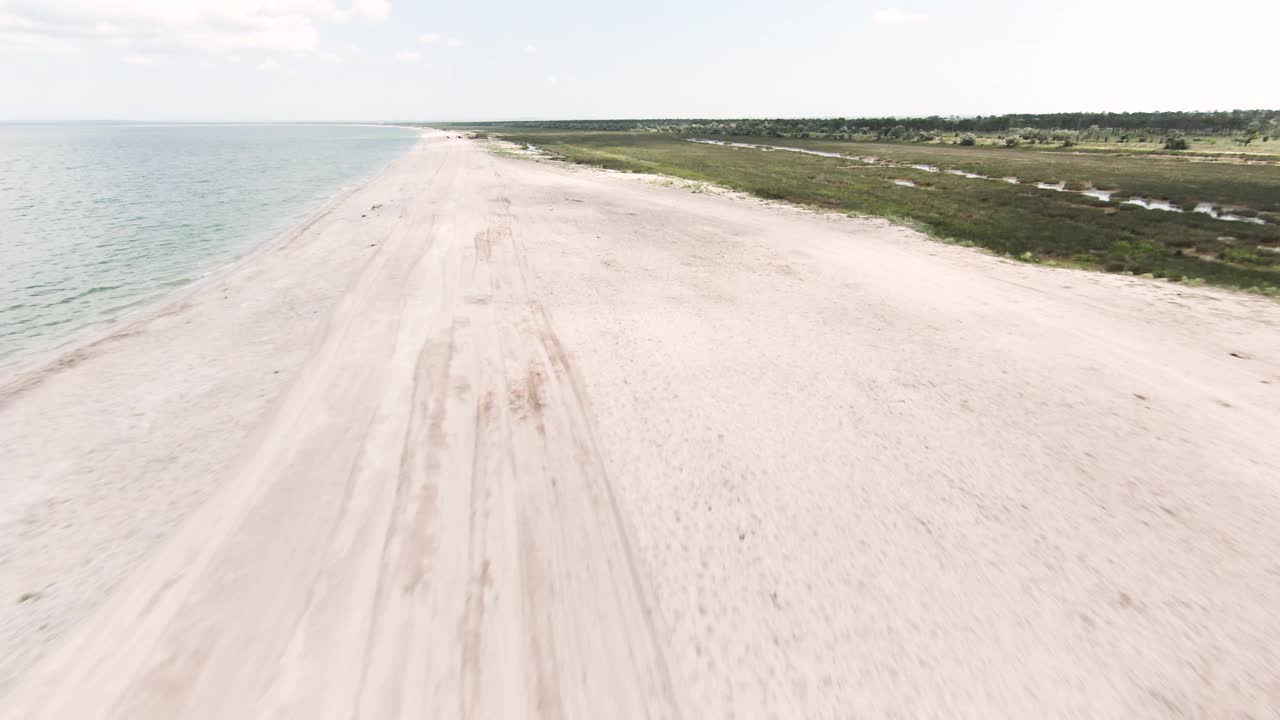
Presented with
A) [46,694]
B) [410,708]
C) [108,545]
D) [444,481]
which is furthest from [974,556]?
[108,545]

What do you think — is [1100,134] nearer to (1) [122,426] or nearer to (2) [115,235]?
(1) [122,426]

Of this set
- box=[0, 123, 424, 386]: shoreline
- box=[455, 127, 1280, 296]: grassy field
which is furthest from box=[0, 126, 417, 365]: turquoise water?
box=[455, 127, 1280, 296]: grassy field

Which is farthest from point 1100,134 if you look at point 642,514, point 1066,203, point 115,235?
point 115,235

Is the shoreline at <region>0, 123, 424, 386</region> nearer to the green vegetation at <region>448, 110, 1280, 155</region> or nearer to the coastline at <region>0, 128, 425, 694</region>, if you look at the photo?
the coastline at <region>0, 128, 425, 694</region>

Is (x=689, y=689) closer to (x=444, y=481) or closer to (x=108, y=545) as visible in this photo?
(x=444, y=481)

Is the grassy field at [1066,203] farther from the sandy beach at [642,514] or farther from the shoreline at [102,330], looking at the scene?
the shoreline at [102,330]
